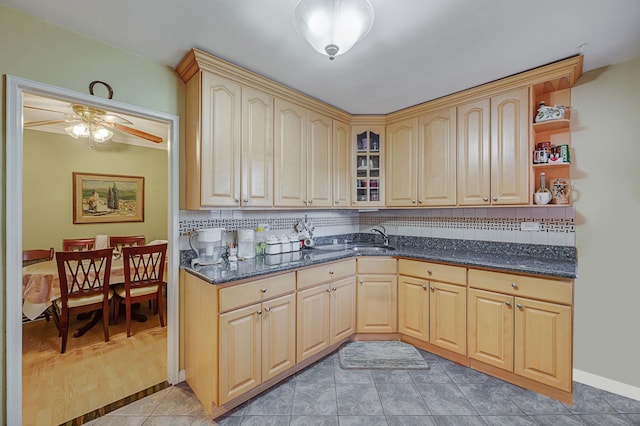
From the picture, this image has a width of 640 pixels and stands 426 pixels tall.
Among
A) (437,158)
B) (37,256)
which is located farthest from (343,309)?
(37,256)

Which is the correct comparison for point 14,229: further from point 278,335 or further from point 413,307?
point 413,307

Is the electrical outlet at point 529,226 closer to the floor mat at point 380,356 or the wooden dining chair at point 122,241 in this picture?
the floor mat at point 380,356

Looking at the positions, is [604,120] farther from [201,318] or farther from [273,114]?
[201,318]

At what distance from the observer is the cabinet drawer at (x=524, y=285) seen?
1797 millimetres

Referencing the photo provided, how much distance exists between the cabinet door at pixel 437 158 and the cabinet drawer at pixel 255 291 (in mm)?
1629

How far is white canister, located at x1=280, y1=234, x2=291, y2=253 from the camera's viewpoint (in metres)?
2.56

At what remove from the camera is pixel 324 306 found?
232 centimetres

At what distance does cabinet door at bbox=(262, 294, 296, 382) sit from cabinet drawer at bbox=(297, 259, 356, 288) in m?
0.17

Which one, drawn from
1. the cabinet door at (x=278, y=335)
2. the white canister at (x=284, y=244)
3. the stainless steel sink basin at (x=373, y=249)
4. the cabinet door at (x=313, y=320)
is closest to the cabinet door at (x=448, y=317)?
the stainless steel sink basin at (x=373, y=249)

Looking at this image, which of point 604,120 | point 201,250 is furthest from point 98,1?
point 604,120

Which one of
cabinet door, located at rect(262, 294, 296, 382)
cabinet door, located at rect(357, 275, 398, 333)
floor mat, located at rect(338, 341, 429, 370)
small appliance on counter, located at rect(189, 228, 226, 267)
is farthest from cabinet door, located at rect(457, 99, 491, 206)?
small appliance on counter, located at rect(189, 228, 226, 267)

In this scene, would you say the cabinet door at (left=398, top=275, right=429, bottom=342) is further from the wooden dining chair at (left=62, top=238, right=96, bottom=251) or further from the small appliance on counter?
the wooden dining chair at (left=62, top=238, right=96, bottom=251)

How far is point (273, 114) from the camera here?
234 cm

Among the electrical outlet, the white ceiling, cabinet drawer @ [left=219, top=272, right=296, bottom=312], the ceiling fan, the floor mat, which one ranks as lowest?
the floor mat
